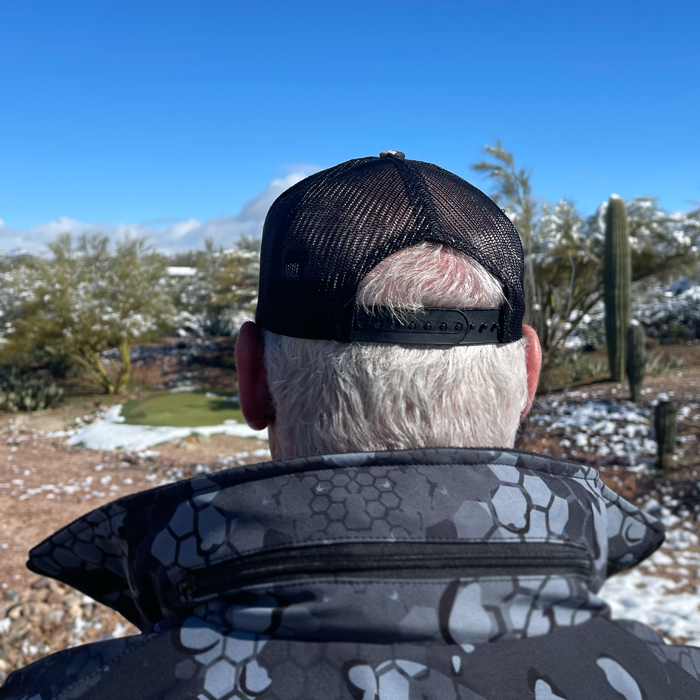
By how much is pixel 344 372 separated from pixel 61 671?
630 mm

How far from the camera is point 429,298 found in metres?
1.01

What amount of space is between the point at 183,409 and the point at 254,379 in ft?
38.2

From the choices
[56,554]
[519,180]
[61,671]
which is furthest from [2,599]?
[519,180]

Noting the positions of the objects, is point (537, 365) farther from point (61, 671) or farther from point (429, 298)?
point (61, 671)

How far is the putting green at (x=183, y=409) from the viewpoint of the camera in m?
11.2

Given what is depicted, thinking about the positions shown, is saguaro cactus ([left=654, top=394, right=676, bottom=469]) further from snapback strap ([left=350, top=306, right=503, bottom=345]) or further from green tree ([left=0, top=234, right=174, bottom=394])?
green tree ([left=0, top=234, right=174, bottom=394])

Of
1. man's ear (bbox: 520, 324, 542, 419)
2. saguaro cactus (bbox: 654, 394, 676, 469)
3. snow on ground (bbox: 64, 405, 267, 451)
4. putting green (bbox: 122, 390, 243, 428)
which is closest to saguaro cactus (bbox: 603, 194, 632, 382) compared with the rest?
saguaro cactus (bbox: 654, 394, 676, 469)

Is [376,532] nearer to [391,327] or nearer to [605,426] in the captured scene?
[391,327]

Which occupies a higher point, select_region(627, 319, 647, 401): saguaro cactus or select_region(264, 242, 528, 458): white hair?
select_region(264, 242, 528, 458): white hair

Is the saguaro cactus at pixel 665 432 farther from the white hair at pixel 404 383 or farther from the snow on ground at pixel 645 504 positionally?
the white hair at pixel 404 383

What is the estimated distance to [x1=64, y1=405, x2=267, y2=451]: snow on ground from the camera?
31.7 feet

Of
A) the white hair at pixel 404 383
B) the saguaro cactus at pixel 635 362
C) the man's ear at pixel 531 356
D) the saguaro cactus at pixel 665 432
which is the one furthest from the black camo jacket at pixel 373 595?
the saguaro cactus at pixel 635 362

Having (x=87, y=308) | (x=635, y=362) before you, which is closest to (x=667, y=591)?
(x=635, y=362)

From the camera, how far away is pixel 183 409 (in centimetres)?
1222
